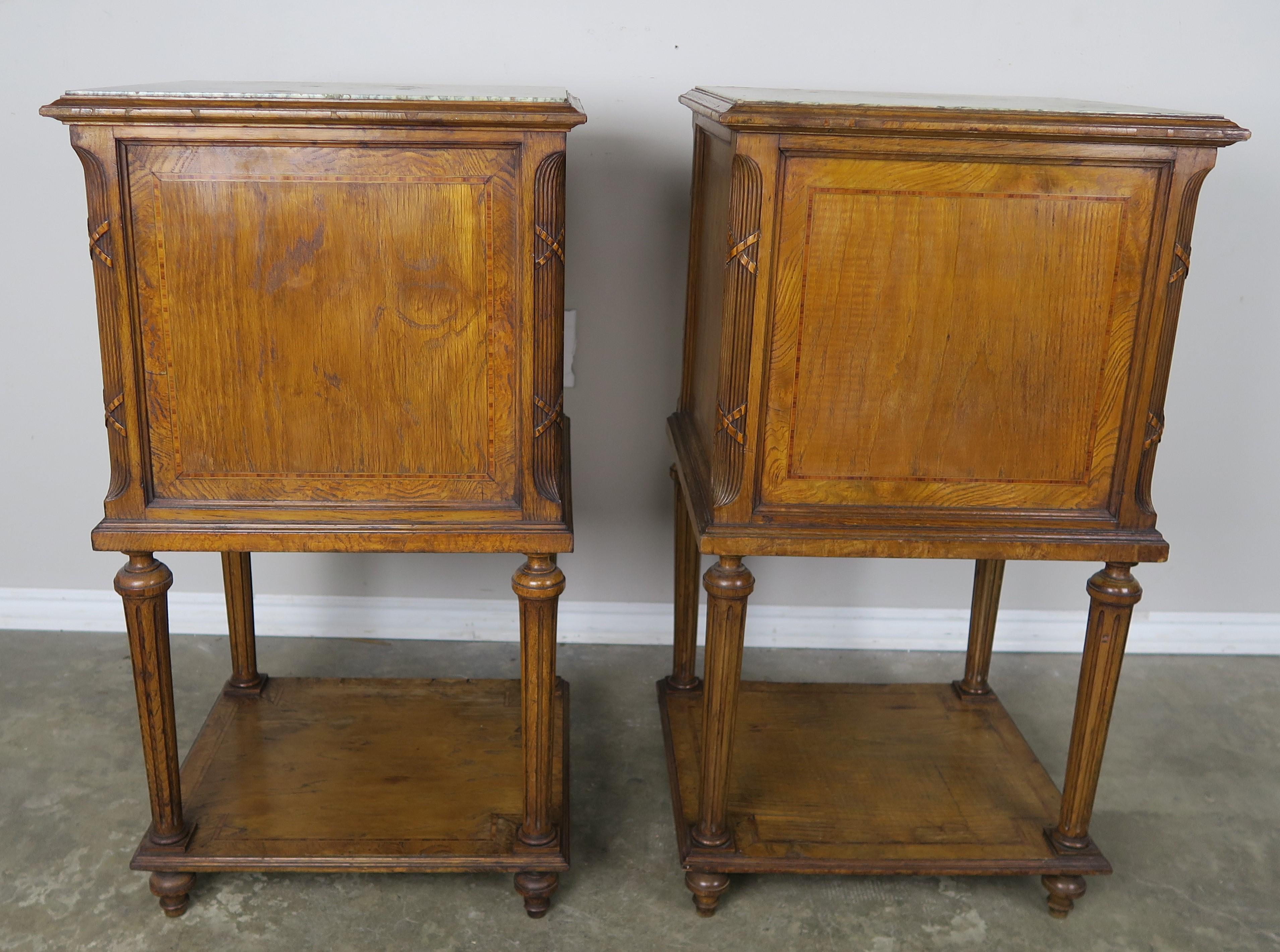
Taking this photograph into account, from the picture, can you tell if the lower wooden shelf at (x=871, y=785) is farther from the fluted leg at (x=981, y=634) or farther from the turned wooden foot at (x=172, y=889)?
the turned wooden foot at (x=172, y=889)

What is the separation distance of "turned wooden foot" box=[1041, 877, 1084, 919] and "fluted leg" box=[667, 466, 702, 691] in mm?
875

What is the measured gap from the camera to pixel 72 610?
2.79 m

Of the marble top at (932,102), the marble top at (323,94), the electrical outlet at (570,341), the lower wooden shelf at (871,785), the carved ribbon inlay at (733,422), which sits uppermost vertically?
the marble top at (932,102)

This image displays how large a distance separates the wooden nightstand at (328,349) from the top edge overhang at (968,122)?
272mm

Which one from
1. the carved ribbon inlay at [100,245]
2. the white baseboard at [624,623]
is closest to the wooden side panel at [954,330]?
the carved ribbon inlay at [100,245]

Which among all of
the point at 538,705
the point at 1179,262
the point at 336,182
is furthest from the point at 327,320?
the point at 1179,262

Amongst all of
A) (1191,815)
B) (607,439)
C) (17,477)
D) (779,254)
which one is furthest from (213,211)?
(1191,815)

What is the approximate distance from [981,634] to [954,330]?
3.50 feet

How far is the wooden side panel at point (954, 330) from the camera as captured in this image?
156 centimetres

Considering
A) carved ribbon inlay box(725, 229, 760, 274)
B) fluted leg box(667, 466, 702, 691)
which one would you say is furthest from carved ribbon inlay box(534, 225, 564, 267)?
fluted leg box(667, 466, 702, 691)

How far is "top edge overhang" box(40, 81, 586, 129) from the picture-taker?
1463 mm

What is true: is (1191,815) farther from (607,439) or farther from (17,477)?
(17,477)

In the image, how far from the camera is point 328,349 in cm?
160

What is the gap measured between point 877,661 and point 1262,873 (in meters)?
0.98
